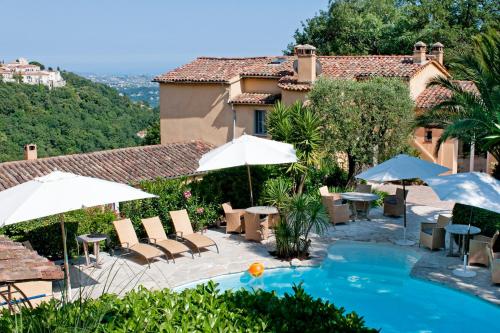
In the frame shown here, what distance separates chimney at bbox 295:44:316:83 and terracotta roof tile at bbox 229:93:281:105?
2762mm

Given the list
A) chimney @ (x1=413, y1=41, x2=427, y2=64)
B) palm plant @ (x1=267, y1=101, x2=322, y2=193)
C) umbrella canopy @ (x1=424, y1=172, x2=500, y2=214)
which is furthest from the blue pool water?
chimney @ (x1=413, y1=41, x2=427, y2=64)

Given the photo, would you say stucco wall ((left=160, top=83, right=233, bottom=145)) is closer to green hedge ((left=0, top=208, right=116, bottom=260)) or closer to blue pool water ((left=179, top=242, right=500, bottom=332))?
blue pool water ((left=179, top=242, right=500, bottom=332))

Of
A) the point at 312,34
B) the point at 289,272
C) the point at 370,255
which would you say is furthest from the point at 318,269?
the point at 312,34

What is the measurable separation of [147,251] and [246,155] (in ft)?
14.8

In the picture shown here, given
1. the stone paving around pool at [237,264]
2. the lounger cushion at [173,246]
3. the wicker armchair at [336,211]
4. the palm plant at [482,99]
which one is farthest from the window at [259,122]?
the lounger cushion at [173,246]

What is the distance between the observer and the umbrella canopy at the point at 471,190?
13516 millimetres

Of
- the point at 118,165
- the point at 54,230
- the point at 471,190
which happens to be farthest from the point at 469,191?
the point at 118,165

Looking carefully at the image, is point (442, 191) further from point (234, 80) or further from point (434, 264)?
point (234, 80)

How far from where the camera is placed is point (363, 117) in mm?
22844

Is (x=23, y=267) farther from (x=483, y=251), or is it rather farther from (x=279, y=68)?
(x=279, y=68)

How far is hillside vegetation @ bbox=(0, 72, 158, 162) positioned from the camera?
163ft

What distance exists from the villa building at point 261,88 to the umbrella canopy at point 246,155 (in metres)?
11.5

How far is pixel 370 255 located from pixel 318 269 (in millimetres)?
2153

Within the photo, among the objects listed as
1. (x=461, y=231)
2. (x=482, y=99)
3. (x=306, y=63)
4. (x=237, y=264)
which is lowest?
(x=237, y=264)
